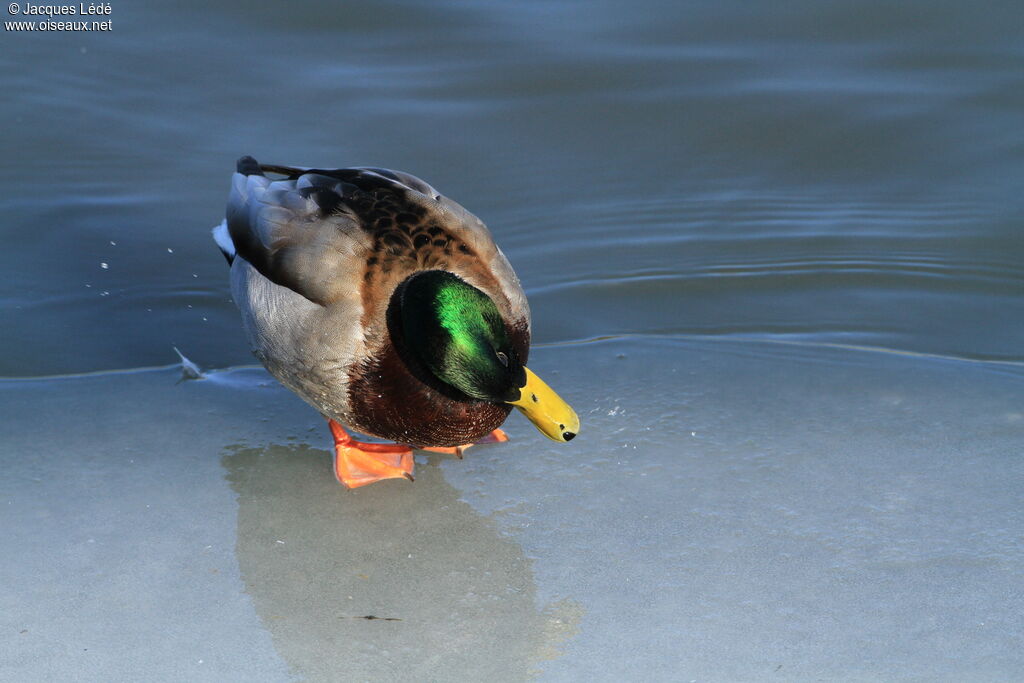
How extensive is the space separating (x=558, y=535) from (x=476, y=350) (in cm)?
42

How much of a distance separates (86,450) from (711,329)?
179cm

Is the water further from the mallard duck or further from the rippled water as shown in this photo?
the mallard duck

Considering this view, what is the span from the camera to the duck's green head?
8.07ft

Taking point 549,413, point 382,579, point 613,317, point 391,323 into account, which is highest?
point 391,323

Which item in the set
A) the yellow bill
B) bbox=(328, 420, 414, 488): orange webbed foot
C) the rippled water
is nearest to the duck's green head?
the yellow bill

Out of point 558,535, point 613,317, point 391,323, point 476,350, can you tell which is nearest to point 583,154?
point 613,317

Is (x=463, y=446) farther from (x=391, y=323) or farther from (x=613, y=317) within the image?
(x=613, y=317)

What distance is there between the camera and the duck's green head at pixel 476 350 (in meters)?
2.46

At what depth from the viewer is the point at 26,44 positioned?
518 centimetres

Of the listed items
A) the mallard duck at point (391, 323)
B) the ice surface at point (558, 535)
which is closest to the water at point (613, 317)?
the ice surface at point (558, 535)

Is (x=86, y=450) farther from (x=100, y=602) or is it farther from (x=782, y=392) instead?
(x=782, y=392)

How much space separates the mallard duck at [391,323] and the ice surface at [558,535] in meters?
0.15

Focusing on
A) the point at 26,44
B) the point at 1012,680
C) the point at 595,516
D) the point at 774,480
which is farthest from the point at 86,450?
the point at 26,44

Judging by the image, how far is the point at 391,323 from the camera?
264 cm
